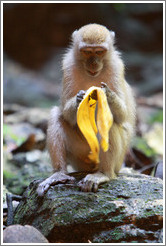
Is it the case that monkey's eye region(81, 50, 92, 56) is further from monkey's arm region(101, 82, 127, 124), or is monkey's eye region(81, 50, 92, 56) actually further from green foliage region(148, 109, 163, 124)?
green foliage region(148, 109, 163, 124)

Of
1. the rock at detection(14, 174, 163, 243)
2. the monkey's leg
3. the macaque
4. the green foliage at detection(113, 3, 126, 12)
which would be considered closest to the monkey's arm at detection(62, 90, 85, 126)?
the macaque

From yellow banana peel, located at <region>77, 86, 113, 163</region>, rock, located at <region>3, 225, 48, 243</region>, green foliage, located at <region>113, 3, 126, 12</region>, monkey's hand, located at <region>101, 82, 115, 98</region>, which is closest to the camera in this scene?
rock, located at <region>3, 225, 48, 243</region>

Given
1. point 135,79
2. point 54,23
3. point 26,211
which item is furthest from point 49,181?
point 54,23

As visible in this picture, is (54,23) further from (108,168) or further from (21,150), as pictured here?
(108,168)

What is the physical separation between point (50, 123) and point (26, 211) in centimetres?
192

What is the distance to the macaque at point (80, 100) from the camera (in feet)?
20.5

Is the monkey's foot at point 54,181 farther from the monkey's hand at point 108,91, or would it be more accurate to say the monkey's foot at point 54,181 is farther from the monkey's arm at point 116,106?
the monkey's hand at point 108,91

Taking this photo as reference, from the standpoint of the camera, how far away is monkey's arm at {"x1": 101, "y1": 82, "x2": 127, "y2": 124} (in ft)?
20.4

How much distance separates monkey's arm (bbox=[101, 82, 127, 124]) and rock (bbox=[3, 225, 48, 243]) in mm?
2694

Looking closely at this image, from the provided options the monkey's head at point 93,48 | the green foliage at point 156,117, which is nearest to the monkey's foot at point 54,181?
the monkey's head at point 93,48

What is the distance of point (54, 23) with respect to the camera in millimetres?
24625

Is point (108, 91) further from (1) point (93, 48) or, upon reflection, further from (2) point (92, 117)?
(1) point (93, 48)

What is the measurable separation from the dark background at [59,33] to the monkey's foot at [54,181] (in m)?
17.3

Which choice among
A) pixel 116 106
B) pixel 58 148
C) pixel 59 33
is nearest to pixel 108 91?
pixel 116 106
